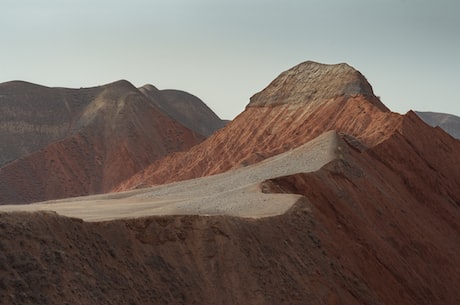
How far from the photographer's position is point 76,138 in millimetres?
74250

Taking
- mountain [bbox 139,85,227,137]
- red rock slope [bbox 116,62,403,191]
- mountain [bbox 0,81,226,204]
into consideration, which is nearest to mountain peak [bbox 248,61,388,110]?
red rock slope [bbox 116,62,403,191]

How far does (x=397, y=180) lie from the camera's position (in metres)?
36.2

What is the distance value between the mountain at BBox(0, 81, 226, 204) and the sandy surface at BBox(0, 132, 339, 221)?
32995mm

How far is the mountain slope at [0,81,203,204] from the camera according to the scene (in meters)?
67.3

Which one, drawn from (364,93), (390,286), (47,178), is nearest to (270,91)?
(364,93)

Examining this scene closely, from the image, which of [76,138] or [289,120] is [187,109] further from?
[289,120]

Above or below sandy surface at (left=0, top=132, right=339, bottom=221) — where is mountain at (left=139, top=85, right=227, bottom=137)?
above

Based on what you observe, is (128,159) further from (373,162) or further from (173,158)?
(373,162)

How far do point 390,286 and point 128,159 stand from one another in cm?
5125

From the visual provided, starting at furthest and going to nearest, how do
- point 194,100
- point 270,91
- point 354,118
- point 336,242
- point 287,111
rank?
point 194,100
point 270,91
point 287,111
point 354,118
point 336,242

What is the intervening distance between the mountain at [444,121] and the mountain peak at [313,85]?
102214 millimetres

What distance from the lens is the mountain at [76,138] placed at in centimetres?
6762

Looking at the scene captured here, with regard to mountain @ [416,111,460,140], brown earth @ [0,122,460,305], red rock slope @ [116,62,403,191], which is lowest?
brown earth @ [0,122,460,305]

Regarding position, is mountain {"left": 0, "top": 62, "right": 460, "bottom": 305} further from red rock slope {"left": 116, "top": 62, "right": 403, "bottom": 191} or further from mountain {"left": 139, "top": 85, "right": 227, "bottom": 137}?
mountain {"left": 139, "top": 85, "right": 227, "bottom": 137}
